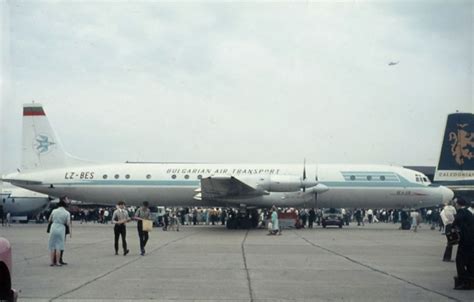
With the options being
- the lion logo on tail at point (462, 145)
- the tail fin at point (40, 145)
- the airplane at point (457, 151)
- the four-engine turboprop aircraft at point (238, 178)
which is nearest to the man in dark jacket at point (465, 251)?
the airplane at point (457, 151)

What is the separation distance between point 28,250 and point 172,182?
1671 centimetres

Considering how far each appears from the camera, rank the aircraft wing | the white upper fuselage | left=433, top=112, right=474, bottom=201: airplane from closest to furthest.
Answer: left=433, top=112, right=474, bottom=201: airplane, the aircraft wing, the white upper fuselage

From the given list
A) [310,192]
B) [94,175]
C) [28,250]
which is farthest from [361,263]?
[94,175]

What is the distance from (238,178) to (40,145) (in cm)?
1405

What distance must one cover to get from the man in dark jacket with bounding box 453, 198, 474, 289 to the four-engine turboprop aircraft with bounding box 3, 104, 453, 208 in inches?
833

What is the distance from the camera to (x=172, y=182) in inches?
1363

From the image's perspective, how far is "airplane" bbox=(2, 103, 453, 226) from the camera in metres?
33.0

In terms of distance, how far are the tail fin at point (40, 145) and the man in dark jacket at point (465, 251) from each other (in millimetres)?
30050

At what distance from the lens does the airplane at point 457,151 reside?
25406 millimetres

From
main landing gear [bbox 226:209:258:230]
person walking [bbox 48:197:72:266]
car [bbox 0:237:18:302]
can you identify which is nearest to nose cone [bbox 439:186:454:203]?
main landing gear [bbox 226:209:258:230]

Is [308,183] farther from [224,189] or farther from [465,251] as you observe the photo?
[465,251]

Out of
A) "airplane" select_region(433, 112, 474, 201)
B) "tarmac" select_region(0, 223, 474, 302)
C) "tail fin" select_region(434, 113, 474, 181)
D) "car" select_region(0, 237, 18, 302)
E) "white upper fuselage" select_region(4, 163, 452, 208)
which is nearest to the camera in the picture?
"car" select_region(0, 237, 18, 302)

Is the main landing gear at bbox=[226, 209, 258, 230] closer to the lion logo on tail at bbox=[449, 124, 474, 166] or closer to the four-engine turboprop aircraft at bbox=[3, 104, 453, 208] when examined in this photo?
the four-engine turboprop aircraft at bbox=[3, 104, 453, 208]

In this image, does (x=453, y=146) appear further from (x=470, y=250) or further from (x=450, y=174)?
(x=470, y=250)
